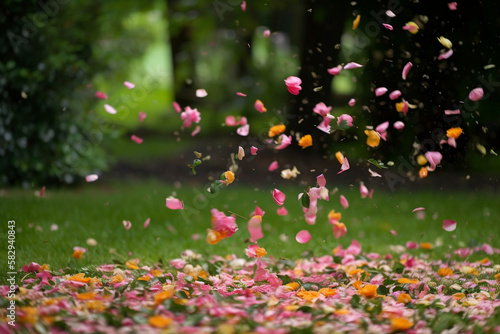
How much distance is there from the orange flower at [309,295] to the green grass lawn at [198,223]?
106 centimetres

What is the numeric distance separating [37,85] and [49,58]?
0.97 feet

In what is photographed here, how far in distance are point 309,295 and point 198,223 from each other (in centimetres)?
216

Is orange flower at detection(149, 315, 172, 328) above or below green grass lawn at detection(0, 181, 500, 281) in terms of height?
above

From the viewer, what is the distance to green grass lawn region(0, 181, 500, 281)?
3.81 metres

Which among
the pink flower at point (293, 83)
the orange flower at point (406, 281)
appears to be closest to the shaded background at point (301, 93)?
the pink flower at point (293, 83)

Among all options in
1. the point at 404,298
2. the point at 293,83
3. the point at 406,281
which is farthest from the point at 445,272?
the point at 293,83

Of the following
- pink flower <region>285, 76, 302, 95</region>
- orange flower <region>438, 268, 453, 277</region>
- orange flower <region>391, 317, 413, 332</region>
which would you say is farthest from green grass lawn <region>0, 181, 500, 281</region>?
orange flower <region>391, 317, 413, 332</region>

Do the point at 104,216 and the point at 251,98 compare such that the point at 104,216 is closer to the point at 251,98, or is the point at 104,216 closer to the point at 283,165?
the point at 283,165

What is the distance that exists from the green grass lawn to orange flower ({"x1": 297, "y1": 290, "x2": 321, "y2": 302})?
3.48 feet

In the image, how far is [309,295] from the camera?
2.69 m

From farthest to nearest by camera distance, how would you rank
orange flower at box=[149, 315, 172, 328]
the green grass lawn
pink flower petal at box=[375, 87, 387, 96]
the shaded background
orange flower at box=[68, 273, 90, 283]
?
the shaded background, the green grass lawn, pink flower petal at box=[375, 87, 387, 96], orange flower at box=[68, 273, 90, 283], orange flower at box=[149, 315, 172, 328]

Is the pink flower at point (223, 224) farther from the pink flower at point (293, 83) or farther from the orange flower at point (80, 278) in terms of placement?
the pink flower at point (293, 83)

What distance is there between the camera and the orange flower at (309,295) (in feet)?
8.77

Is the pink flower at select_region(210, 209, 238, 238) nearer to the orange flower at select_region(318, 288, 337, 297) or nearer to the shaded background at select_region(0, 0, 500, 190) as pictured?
the orange flower at select_region(318, 288, 337, 297)
